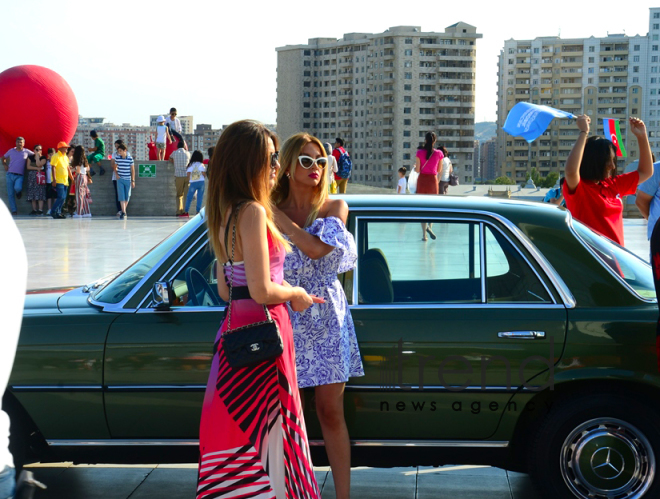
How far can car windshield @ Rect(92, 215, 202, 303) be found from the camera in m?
4.10

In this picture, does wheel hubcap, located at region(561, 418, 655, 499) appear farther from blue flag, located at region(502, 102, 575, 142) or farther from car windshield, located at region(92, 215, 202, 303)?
blue flag, located at region(502, 102, 575, 142)

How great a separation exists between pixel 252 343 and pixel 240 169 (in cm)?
67

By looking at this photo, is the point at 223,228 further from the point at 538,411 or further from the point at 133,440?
the point at 538,411

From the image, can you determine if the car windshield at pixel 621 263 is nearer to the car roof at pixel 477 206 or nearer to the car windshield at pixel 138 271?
the car roof at pixel 477 206

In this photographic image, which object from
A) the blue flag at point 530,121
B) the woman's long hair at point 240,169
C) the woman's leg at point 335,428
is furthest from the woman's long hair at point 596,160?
the woman's long hair at point 240,169

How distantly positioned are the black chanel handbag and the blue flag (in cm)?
314

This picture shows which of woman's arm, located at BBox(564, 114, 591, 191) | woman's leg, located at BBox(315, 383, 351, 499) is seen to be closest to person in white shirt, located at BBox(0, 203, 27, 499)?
woman's leg, located at BBox(315, 383, 351, 499)

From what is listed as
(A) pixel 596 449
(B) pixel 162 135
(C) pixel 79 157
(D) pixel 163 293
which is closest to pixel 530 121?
(A) pixel 596 449

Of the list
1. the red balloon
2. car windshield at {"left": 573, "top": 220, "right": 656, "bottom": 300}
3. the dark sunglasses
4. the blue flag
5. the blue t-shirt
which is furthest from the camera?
the red balloon

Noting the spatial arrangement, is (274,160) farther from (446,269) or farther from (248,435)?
(446,269)

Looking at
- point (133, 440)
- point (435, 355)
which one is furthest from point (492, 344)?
point (133, 440)

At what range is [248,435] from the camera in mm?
3248

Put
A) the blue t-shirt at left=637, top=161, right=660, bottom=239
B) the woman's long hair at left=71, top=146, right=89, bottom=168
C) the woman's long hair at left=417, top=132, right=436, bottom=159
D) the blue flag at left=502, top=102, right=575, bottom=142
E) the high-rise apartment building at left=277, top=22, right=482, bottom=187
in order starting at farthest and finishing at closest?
the high-rise apartment building at left=277, top=22, right=482, bottom=187, the woman's long hair at left=71, top=146, right=89, bottom=168, the woman's long hair at left=417, top=132, right=436, bottom=159, the blue flag at left=502, top=102, right=575, bottom=142, the blue t-shirt at left=637, top=161, right=660, bottom=239

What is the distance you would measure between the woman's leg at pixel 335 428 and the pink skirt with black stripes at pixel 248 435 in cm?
39
